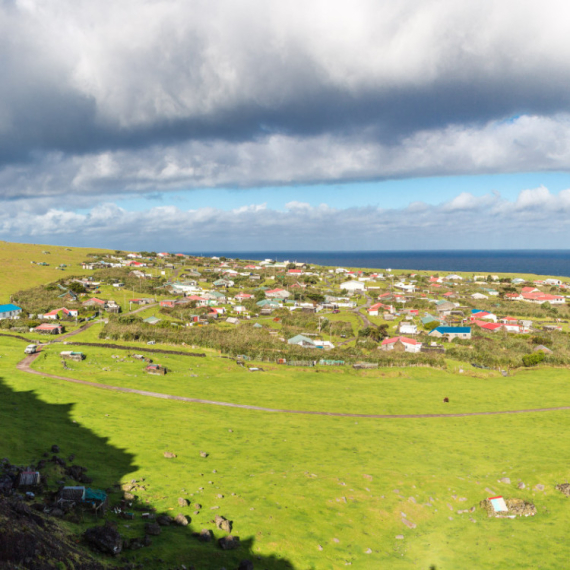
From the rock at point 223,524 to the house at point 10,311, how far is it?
91529 millimetres

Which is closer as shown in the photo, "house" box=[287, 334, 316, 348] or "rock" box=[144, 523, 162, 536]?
"rock" box=[144, 523, 162, 536]

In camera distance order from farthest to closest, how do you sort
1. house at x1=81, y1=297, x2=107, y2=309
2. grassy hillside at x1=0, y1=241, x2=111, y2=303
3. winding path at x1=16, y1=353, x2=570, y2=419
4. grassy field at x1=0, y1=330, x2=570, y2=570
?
1. grassy hillside at x1=0, y1=241, x2=111, y2=303
2. house at x1=81, y1=297, x2=107, y2=309
3. winding path at x1=16, y1=353, x2=570, y2=419
4. grassy field at x1=0, y1=330, x2=570, y2=570

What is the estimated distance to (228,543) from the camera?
78.2 ft

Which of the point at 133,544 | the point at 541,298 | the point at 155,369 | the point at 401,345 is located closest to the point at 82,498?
the point at 133,544

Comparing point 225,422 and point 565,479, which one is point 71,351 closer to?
point 225,422

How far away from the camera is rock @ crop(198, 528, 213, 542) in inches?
953

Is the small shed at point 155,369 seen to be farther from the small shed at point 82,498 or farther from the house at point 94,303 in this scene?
the house at point 94,303


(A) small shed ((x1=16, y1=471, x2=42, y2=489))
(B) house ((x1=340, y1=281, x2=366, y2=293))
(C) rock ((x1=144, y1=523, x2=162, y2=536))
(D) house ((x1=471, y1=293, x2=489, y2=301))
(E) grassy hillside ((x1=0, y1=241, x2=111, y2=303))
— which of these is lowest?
(C) rock ((x1=144, y1=523, x2=162, y2=536))

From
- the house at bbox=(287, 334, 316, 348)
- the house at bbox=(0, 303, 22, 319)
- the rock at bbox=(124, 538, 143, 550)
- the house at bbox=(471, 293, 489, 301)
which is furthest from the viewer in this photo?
the house at bbox=(471, 293, 489, 301)

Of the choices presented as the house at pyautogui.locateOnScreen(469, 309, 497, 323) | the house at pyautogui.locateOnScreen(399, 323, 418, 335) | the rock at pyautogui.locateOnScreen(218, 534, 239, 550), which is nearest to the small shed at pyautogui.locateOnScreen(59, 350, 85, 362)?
the rock at pyautogui.locateOnScreen(218, 534, 239, 550)

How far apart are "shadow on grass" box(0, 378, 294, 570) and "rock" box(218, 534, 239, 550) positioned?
26cm

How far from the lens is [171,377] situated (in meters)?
62.7

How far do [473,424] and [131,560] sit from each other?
134 ft

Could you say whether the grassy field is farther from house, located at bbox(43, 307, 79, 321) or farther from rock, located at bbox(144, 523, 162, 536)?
house, located at bbox(43, 307, 79, 321)
